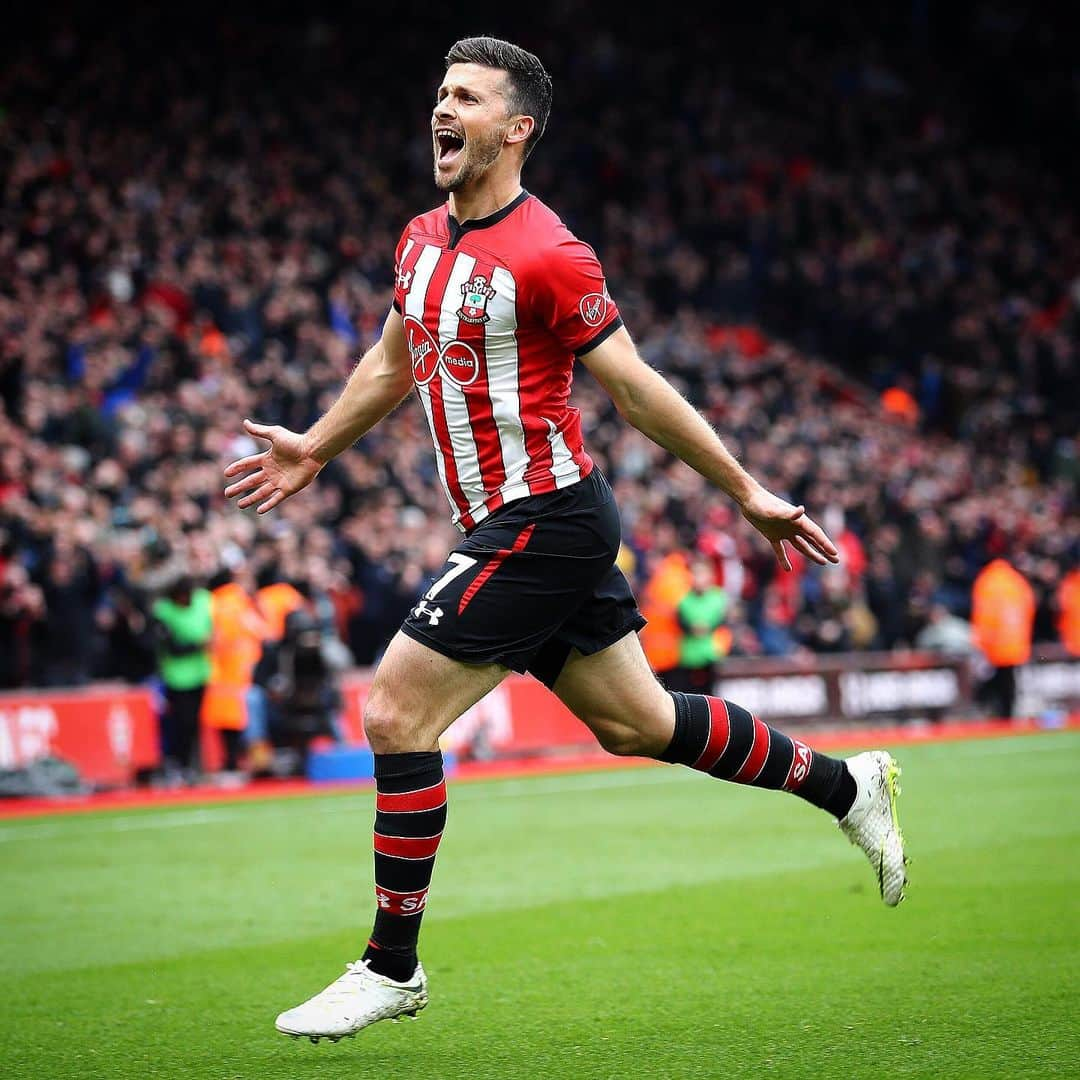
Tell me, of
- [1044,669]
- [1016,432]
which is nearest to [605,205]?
[1016,432]

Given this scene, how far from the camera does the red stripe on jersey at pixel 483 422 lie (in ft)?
15.9

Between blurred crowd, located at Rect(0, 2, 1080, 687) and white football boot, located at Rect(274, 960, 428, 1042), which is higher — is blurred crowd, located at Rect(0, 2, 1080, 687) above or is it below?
above

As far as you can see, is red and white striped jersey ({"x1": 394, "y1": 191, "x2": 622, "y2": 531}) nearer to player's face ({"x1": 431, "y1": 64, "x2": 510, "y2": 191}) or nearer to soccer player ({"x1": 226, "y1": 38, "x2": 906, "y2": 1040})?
soccer player ({"x1": 226, "y1": 38, "x2": 906, "y2": 1040})

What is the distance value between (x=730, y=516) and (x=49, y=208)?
8.59 meters

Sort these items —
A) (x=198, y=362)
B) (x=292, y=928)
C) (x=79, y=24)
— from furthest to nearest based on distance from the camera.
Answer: (x=79, y=24), (x=198, y=362), (x=292, y=928)

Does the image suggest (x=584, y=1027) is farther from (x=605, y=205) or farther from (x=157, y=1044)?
(x=605, y=205)

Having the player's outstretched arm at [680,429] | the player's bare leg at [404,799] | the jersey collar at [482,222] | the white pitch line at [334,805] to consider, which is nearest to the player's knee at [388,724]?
the player's bare leg at [404,799]

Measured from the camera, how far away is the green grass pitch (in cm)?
459

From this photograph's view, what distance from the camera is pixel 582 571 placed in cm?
489

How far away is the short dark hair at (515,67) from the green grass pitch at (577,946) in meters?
2.55

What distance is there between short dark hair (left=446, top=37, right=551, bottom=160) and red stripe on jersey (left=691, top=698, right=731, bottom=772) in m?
1.77

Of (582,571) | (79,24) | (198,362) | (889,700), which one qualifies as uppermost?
(79,24)

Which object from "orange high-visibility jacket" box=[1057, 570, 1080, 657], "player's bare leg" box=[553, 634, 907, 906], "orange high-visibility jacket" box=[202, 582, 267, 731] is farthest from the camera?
"orange high-visibility jacket" box=[1057, 570, 1080, 657]

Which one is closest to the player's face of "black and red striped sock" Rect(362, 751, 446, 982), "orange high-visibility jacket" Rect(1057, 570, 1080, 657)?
"black and red striped sock" Rect(362, 751, 446, 982)
